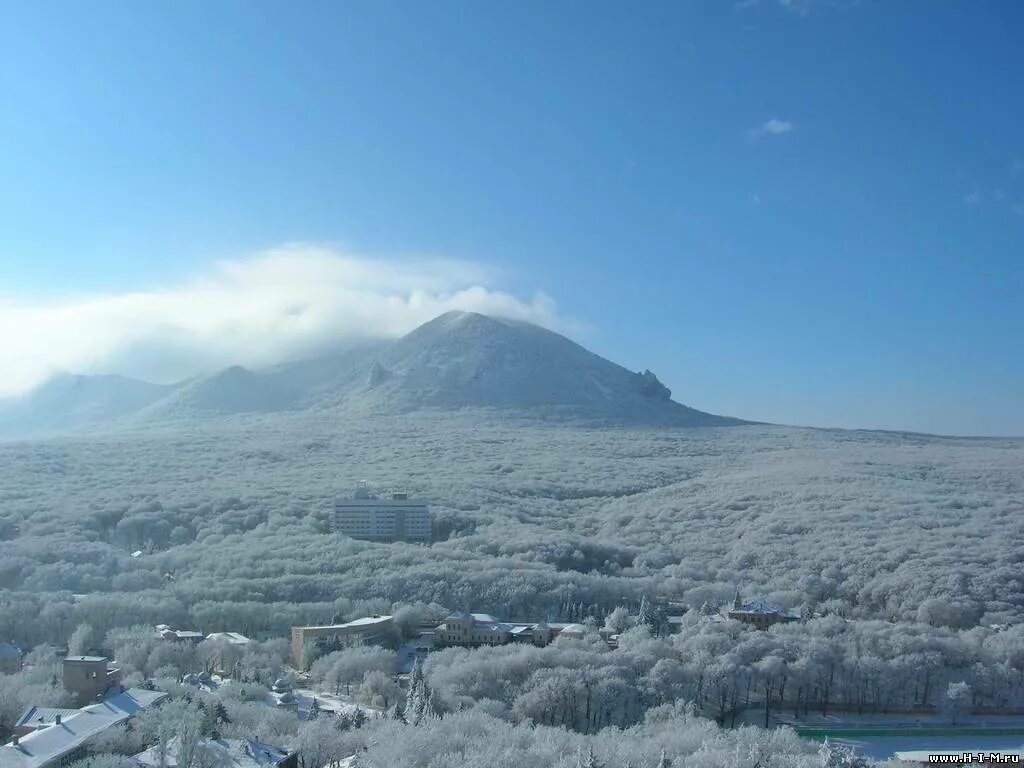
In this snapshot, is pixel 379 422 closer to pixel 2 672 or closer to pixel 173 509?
pixel 173 509

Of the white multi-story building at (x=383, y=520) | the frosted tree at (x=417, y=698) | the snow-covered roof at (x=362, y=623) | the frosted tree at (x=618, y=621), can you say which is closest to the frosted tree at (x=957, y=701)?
the frosted tree at (x=618, y=621)

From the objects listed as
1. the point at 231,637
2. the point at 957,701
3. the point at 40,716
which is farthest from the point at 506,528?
the point at 40,716

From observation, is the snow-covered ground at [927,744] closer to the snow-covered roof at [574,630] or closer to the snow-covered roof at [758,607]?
the snow-covered roof at [574,630]

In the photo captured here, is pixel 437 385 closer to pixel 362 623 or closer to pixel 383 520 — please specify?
pixel 383 520

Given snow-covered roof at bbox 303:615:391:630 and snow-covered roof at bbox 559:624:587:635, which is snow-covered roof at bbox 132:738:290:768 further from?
snow-covered roof at bbox 559:624:587:635

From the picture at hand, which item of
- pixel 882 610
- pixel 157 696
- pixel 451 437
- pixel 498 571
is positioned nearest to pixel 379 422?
pixel 451 437
